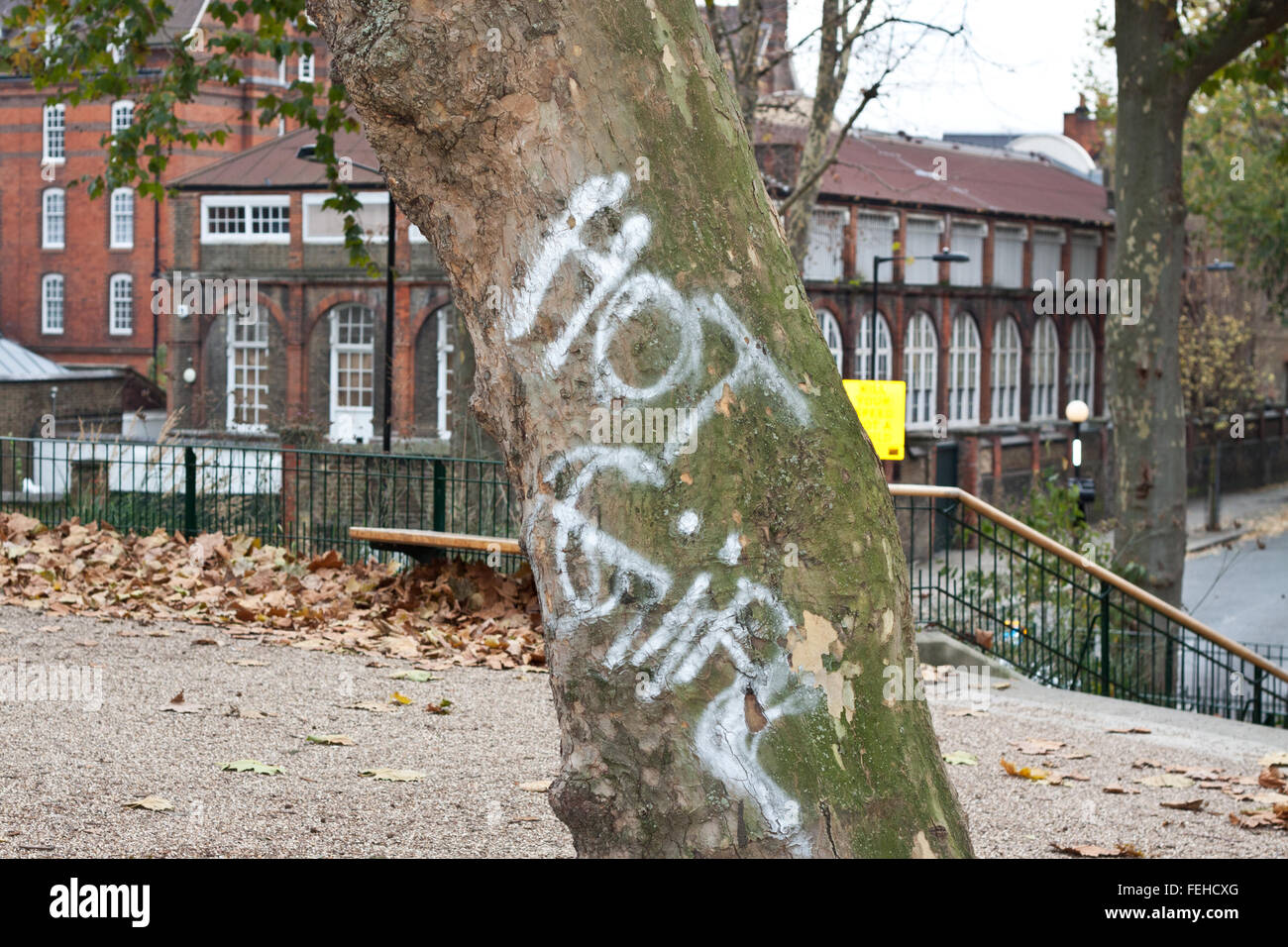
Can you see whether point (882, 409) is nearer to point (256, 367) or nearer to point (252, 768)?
point (252, 768)

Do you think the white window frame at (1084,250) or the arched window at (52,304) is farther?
the arched window at (52,304)

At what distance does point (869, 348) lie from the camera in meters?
41.8

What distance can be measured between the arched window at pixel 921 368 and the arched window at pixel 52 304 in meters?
33.9

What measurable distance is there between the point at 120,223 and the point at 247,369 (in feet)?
59.2

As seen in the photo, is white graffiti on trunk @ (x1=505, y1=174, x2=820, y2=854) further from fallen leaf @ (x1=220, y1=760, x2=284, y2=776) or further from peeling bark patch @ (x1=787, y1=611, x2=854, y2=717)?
fallen leaf @ (x1=220, y1=760, x2=284, y2=776)

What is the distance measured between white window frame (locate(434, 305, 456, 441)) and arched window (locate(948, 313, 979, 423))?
1630 centimetres

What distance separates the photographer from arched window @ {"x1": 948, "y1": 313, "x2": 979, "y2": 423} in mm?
45562

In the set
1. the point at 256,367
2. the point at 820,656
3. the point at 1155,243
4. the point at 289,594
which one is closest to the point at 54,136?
the point at 256,367

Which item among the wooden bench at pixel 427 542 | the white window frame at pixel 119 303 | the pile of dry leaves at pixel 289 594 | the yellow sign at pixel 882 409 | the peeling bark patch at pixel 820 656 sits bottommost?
the pile of dry leaves at pixel 289 594

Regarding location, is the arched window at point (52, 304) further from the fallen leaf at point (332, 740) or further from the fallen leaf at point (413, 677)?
the fallen leaf at point (332, 740)

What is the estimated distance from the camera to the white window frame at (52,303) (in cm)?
5684

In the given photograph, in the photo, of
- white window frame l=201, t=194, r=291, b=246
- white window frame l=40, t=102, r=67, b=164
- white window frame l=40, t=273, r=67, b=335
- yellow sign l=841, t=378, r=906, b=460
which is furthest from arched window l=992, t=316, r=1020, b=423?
white window frame l=40, t=102, r=67, b=164

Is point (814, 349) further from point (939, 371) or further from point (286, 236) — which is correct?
point (939, 371)

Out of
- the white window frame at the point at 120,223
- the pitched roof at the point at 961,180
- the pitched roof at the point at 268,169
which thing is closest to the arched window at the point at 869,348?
the pitched roof at the point at 961,180
